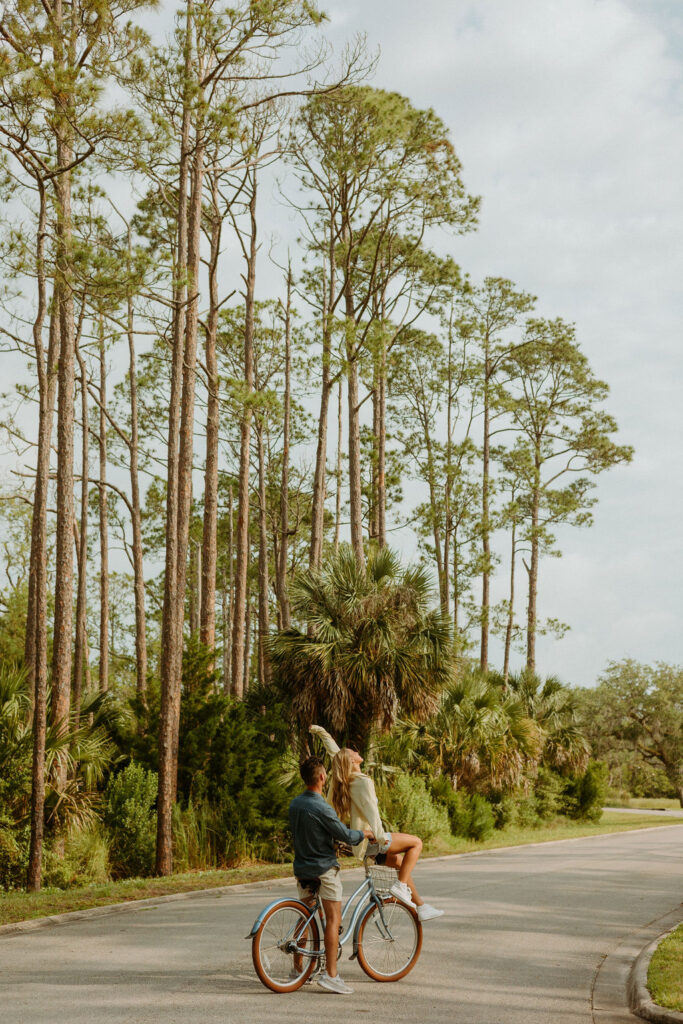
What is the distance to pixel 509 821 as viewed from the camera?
28.8 metres

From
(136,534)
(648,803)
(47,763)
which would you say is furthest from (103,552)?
A: (648,803)

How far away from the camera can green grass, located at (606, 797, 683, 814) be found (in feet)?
175

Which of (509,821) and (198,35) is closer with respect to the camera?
(198,35)

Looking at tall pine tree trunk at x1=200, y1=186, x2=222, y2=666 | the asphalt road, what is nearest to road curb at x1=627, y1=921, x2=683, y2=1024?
the asphalt road

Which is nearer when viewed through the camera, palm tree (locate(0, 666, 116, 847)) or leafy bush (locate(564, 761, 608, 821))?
palm tree (locate(0, 666, 116, 847))

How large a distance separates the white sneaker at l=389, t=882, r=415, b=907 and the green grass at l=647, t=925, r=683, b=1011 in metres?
1.87

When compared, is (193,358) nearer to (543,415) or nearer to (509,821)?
(509,821)

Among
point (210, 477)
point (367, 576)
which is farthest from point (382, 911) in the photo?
point (210, 477)

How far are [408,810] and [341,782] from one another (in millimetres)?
14473

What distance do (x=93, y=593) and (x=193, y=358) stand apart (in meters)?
34.9

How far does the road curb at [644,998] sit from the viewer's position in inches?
277

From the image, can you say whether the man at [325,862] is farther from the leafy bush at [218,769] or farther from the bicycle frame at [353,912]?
the leafy bush at [218,769]

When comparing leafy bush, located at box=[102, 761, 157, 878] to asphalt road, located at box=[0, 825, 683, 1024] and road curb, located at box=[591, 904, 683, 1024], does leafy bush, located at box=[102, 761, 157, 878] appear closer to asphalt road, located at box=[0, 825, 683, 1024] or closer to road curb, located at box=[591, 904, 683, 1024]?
asphalt road, located at box=[0, 825, 683, 1024]

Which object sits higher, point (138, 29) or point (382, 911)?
point (138, 29)
